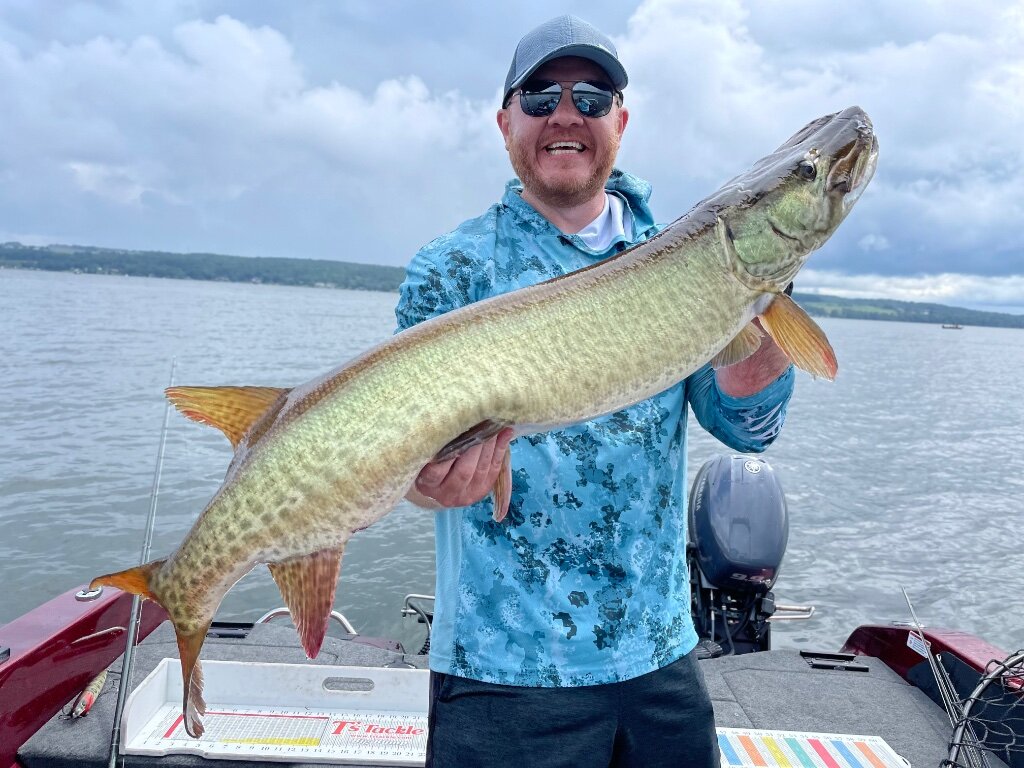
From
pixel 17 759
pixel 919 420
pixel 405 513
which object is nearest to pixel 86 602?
pixel 17 759

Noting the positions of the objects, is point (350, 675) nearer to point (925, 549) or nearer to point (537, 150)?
point (537, 150)

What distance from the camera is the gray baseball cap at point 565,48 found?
274 cm

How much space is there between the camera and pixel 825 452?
1834cm

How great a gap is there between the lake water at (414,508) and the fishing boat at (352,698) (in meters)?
4.11

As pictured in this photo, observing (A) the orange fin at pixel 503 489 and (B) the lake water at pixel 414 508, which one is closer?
(A) the orange fin at pixel 503 489

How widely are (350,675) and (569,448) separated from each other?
2.45 metres

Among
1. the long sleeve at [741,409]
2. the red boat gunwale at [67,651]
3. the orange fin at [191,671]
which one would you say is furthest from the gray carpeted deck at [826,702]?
the orange fin at [191,671]

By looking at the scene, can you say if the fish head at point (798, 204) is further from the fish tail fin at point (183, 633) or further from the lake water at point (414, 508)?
the lake water at point (414, 508)

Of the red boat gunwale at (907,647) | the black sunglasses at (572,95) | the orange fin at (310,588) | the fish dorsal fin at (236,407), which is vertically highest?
the black sunglasses at (572,95)

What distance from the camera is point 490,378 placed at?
2.14 m

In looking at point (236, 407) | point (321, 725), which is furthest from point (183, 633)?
point (321, 725)

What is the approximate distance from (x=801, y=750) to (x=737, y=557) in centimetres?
173

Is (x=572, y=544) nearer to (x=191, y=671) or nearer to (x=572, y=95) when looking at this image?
(x=191, y=671)

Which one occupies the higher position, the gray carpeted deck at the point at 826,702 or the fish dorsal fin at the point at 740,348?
the fish dorsal fin at the point at 740,348
